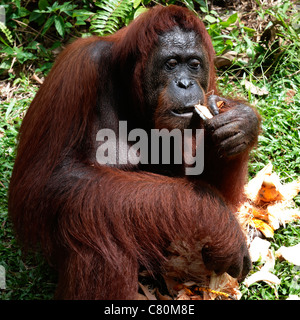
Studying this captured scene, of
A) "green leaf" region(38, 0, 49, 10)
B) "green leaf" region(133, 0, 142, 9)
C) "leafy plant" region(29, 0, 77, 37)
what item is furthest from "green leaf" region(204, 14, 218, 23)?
"green leaf" region(38, 0, 49, 10)

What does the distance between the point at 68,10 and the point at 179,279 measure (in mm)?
2902

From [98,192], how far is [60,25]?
2.51 meters

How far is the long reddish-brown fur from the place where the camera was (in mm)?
2795

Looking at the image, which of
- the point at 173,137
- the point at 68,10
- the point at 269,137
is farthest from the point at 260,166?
the point at 68,10

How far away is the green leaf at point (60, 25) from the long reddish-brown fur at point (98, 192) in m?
1.77

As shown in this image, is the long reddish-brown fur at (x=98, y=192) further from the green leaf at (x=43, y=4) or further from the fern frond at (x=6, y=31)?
the green leaf at (x=43, y=4)

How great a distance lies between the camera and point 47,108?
297cm

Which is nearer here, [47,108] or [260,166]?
[47,108]

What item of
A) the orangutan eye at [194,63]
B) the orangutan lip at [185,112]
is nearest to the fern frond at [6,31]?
the orangutan eye at [194,63]

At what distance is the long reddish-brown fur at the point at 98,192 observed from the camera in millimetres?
2795

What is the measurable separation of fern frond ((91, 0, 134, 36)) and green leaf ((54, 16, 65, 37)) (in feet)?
0.93

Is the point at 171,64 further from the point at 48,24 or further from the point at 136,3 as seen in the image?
the point at 48,24

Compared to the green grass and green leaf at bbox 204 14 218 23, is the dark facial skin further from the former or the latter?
green leaf at bbox 204 14 218 23
